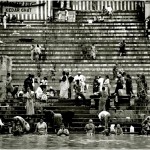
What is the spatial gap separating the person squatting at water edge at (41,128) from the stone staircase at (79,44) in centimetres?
651

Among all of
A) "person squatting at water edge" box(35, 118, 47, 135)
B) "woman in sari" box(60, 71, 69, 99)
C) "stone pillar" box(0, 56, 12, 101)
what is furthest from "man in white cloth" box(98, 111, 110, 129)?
"stone pillar" box(0, 56, 12, 101)

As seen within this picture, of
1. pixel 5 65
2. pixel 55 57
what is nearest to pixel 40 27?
pixel 55 57

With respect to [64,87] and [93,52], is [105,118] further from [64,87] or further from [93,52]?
[93,52]

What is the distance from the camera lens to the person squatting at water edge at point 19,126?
18469mm

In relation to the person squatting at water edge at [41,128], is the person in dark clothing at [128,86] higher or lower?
higher

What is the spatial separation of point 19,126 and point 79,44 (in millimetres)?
12380

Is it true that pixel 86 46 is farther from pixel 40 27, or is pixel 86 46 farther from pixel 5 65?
pixel 5 65

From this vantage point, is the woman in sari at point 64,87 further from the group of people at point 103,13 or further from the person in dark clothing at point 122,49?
the group of people at point 103,13

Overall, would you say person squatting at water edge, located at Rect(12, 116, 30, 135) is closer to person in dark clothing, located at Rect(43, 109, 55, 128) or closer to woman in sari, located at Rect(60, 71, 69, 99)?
person in dark clothing, located at Rect(43, 109, 55, 128)

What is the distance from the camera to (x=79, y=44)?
30.6 m

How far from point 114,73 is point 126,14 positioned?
826 centimetres

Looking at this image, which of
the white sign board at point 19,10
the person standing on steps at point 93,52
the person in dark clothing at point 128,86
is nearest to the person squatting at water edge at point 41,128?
the person in dark clothing at point 128,86

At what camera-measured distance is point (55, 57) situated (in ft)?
96.8

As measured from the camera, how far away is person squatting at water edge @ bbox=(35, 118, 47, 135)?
19281 mm
